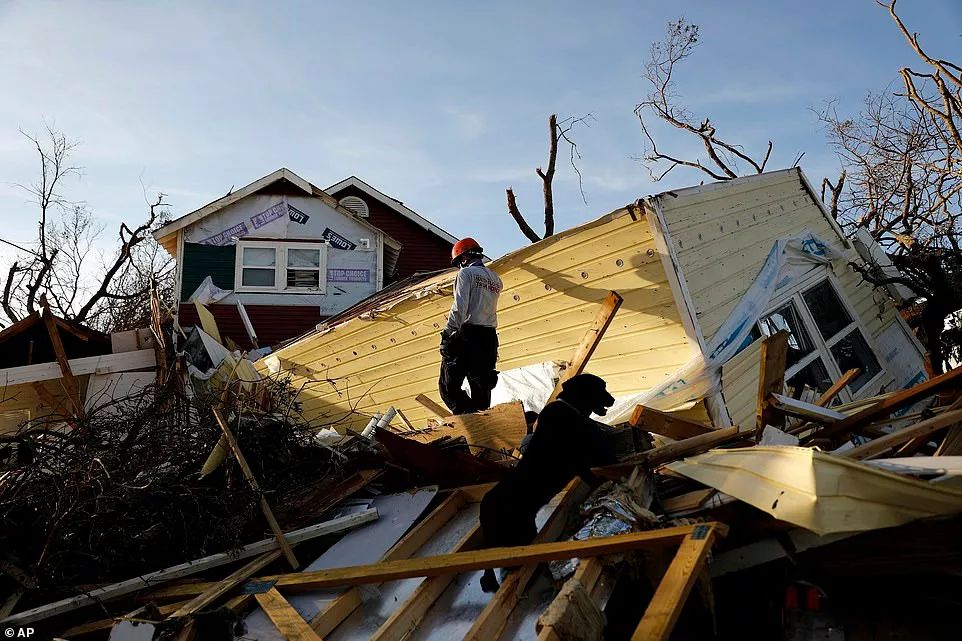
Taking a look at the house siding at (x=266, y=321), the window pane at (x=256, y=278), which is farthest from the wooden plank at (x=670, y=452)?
the window pane at (x=256, y=278)

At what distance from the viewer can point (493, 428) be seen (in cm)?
571

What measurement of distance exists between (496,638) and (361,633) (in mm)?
785

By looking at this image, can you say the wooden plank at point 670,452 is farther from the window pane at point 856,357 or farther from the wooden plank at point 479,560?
the window pane at point 856,357

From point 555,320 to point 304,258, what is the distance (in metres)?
11.4

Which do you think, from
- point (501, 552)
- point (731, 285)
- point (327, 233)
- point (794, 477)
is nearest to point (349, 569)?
point (501, 552)

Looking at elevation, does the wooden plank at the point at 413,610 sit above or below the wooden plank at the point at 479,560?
below

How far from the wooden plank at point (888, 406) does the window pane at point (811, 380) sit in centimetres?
→ 236

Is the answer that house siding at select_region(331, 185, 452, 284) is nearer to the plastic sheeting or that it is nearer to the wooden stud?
the plastic sheeting

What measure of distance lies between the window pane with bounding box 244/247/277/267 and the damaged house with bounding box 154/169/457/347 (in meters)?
0.02

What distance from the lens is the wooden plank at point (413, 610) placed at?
3.24 meters

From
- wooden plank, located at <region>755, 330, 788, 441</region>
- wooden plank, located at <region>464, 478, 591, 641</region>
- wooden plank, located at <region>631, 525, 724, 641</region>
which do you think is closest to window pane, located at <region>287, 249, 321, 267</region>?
wooden plank, located at <region>755, 330, 788, 441</region>

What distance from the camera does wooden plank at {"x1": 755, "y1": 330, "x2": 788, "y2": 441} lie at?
470 centimetres

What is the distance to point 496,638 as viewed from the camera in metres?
3.11

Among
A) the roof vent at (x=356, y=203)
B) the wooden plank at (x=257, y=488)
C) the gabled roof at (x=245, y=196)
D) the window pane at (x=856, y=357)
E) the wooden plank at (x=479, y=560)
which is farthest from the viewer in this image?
the roof vent at (x=356, y=203)
